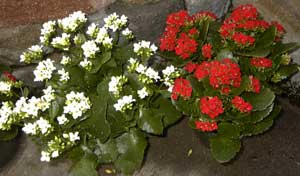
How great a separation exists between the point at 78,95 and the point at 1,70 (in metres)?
0.89

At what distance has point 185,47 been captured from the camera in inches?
104

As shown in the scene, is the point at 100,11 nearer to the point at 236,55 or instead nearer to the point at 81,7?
the point at 81,7

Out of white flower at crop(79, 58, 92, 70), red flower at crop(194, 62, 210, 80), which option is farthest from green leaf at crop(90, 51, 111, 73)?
red flower at crop(194, 62, 210, 80)

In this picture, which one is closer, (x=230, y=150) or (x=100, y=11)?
(x=230, y=150)

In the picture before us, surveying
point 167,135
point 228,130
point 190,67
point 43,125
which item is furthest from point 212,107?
point 43,125

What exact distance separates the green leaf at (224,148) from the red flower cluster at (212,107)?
0.22 meters

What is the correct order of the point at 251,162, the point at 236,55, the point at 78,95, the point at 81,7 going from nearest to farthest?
the point at 78,95
the point at 236,55
the point at 251,162
the point at 81,7

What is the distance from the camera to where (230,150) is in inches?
99.9

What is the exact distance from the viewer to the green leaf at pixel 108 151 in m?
2.73

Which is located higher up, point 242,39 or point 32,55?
point 32,55

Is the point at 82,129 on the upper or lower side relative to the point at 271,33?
lower

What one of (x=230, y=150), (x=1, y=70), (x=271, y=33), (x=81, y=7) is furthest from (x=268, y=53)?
(x=1, y=70)

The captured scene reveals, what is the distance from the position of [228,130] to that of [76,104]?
95cm

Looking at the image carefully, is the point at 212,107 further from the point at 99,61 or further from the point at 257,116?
the point at 99,61
